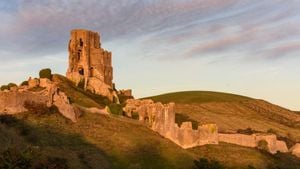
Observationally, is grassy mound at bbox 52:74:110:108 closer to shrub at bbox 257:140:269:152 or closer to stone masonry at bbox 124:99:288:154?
stone masonry at bbox 124:99:288:154

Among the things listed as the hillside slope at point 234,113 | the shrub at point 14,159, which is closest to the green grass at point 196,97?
the hillside slope at point 234,113

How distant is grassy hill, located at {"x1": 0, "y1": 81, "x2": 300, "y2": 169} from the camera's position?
212 ft

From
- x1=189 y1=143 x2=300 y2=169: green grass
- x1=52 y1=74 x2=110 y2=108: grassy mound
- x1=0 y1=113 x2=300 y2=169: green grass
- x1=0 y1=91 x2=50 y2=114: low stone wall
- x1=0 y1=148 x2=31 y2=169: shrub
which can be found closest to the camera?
x1=0 y1=148 x2=31 y2=169: shrub

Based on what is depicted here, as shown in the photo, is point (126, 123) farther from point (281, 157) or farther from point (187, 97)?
point (187, 97)

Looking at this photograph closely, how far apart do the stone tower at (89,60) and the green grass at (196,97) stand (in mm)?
37973

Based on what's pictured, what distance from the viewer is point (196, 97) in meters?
185

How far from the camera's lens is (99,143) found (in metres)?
73.1

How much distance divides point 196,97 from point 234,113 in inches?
953

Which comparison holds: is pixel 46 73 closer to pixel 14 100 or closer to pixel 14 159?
pixel 14 100

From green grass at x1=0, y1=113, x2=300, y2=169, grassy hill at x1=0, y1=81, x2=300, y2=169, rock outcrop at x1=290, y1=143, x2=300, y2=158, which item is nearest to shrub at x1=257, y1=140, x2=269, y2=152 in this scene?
rock outcrop at x1=290, y1=143, x2=300, y2=158

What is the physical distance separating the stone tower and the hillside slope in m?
22.5

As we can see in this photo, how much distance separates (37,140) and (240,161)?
117 ft

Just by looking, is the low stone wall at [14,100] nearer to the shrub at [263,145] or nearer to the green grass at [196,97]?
the shrub at [263,145]

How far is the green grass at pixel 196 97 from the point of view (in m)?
178
